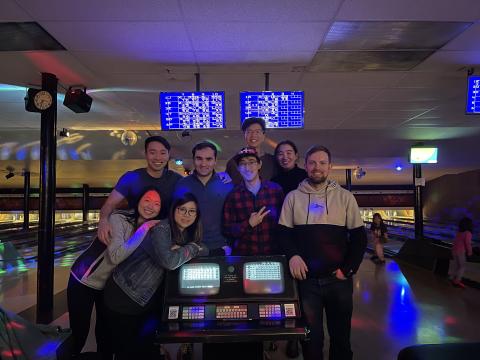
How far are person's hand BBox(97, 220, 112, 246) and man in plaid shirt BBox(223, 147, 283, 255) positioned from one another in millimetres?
660

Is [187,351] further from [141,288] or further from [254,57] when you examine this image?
[254,57]

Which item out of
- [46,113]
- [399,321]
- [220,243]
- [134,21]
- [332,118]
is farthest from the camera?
[332,118]

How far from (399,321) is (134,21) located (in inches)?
147

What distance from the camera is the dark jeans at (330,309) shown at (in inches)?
84.8

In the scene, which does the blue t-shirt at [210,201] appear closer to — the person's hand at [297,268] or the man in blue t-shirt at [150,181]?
the man in blue t-shirt at [150,181]

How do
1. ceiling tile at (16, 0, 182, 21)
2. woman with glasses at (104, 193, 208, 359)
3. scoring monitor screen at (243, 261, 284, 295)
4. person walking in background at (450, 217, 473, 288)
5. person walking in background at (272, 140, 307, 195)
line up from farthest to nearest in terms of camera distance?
person walking in background at (450, 217, 473, 288)
person walking in background at (272, 140, 307, 195)
ceiling tile at (16, 0, 182, 21)
woman with glasses at (104, 193, 208, 359)
scoring monitor screen at (243, 261, 284, 295)

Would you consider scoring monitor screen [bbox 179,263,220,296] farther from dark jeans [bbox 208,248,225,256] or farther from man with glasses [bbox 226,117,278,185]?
man with glasses [bbox 226,117,278,185]

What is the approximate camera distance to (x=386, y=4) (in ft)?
8.77

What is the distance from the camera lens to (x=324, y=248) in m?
2.16

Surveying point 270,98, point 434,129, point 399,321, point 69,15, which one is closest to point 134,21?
point 69,15

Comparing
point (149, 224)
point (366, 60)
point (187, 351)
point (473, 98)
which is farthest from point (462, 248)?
point (149, 224)

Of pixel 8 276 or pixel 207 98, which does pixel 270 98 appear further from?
pixel 8 276

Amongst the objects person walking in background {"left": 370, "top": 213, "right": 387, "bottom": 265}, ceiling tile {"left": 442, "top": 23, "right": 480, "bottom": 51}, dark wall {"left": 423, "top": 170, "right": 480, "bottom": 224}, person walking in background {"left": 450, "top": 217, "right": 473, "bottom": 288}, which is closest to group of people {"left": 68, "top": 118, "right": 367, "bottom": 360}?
ceiling tile {"left": 442, "top": 23, "right": 480, "bottom": 51}

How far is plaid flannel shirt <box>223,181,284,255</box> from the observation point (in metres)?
2.25
